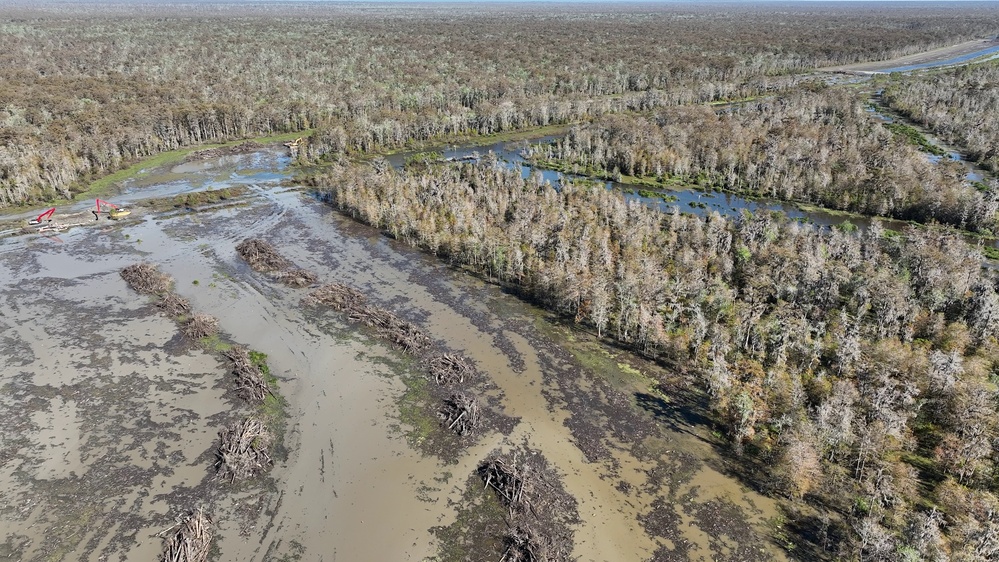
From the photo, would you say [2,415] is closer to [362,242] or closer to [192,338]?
[192,338]

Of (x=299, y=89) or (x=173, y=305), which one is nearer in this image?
(x=173, y=305)

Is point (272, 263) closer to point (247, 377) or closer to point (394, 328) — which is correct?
point (394, 328)

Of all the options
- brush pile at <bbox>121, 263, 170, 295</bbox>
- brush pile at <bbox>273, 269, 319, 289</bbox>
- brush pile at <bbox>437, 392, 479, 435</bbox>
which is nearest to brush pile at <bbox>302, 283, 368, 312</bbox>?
brush pile at <bbox>273, 269, 319, 289</bbox>

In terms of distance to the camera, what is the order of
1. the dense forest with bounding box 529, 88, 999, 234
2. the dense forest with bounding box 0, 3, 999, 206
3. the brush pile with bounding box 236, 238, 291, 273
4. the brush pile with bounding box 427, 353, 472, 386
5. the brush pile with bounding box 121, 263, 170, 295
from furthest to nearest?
1. the dense forest with bounding box 0, 3, 999, 206
2. the dense forest with bounding box 529, 88, 999, 234
3. the brush pile with bounding box 236, 238, 291, 273
4. the brush pile with bounding box 121, 263, 170, 295
5. the brush pile with bounding box 427, 353, 472, 386

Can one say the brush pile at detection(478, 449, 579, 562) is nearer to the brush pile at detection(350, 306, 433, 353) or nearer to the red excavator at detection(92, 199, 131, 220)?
the brush pile at detection(350, 306, 433, 353)

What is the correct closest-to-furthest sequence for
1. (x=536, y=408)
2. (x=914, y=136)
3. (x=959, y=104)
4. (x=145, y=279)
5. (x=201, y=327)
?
(x=536, y=408)
(x=201, y=327)
(x=145, y=279)
(x=914, y=136)
(x=959, y=104)

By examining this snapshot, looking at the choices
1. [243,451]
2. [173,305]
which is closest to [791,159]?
[243,451]

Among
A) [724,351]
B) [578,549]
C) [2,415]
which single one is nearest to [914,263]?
[724,351]
